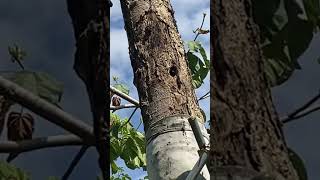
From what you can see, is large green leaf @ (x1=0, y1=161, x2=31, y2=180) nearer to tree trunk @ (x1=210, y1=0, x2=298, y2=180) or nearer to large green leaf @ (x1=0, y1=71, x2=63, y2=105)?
large green leaf @ (x1=0, y1=71, x2=63, y2=105)

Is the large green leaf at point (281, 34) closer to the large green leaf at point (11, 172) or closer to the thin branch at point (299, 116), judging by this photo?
the thin branch at point (299, 116)

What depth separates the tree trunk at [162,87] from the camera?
107cm

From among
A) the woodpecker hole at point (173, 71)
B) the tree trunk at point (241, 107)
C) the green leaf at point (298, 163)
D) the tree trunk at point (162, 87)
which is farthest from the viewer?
the woodpecker hole at point (173, 71)

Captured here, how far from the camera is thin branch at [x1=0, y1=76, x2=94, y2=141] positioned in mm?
606

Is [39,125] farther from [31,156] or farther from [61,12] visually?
[61,12]

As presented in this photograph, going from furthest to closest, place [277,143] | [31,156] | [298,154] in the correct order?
[298,154]
[31,156]
[277,143]

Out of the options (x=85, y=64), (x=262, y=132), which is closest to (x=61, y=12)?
(x=85, y=64)

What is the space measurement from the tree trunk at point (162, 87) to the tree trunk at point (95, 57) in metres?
0.33

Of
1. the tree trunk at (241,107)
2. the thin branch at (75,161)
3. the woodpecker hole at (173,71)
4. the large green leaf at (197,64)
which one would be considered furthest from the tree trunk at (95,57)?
the large green leaf at (197,64)

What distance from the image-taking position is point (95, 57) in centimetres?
69

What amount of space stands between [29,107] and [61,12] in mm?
132

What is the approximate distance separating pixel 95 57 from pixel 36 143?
0.13 metres

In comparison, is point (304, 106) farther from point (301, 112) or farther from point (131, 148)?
point (131, 148)

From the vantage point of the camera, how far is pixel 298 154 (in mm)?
770
